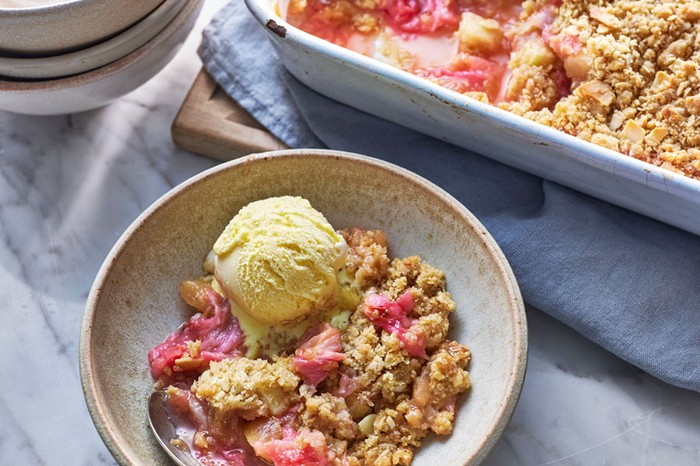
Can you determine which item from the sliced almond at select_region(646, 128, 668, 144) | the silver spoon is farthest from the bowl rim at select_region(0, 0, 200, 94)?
the sliced almond at select_region(646, 128, 668, 144)

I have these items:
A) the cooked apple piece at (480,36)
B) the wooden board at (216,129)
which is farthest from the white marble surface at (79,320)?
the cooked apple piece at (480,36)

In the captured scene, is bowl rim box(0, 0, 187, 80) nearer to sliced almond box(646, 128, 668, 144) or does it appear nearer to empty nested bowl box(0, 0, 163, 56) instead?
empty nested bowl box(0, 0, 163, 56)

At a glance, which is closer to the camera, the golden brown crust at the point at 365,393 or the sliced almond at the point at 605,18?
the golden brown crust at the point at 365,393

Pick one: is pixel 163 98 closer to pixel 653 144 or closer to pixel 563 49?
pixel 563 49

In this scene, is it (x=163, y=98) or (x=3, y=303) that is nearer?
(x=3, y=303)

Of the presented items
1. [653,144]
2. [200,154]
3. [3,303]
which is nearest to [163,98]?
[200,154]

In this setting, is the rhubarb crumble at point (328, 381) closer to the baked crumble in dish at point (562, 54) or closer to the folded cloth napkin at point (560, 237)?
the folded cloth napkin at point (560, 237)

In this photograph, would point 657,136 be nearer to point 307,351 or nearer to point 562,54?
point 562,54
